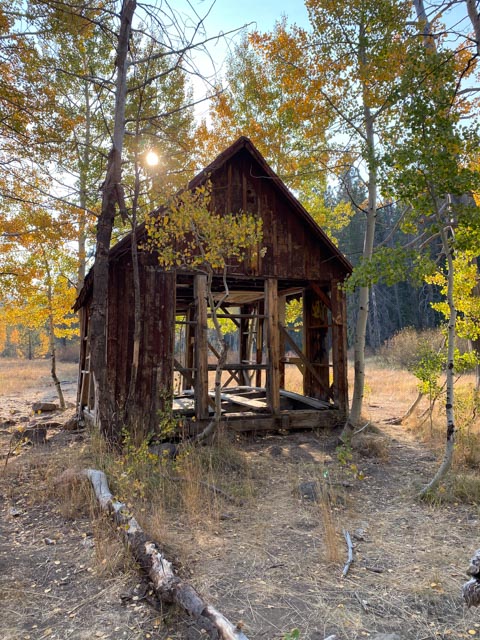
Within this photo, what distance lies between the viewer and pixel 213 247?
24.1 feet

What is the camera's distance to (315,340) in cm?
1262

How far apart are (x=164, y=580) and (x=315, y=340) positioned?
9.45 meters

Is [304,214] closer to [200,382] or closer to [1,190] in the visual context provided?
[200,382]

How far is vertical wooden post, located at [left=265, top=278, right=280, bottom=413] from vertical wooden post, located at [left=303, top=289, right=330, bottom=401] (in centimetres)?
225

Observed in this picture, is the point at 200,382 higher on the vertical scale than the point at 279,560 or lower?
higher

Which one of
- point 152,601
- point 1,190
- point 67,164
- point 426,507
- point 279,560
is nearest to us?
point 152,601

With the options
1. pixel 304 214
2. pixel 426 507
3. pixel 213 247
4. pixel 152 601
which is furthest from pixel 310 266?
pixel 152 601

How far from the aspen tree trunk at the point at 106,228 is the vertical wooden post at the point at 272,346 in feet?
11.7

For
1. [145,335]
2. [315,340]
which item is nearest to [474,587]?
[145,335]

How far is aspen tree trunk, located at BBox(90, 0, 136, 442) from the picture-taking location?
789 centimetres

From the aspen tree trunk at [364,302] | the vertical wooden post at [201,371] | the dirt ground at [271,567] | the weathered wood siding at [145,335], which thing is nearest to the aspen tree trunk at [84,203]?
the weathered wood siding at [145,335]

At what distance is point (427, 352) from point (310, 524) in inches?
225

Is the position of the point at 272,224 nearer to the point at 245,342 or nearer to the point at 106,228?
the point at 106,228

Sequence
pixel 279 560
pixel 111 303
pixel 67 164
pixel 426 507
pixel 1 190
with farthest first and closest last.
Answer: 1. pixel 67 164
2. pixel 1 190
3. pixel 111 303
4. pixel 426 507
5. pixel 279 560
